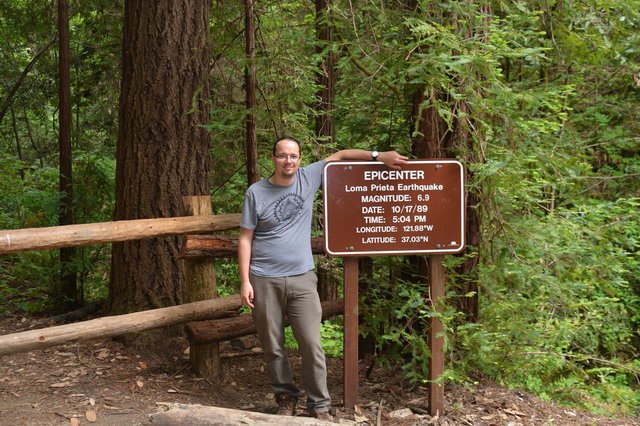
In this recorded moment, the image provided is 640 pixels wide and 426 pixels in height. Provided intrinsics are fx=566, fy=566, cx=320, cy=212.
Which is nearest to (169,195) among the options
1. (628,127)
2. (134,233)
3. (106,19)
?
(134,233)

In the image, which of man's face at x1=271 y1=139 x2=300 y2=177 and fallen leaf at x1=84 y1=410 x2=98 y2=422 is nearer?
man's face at x1=271 y1=139 x2=300 y2=177

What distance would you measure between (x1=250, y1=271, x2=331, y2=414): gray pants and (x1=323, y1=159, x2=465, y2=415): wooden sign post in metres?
0.42

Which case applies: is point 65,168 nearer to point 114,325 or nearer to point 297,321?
point 114,325

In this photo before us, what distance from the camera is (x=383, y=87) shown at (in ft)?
17.5

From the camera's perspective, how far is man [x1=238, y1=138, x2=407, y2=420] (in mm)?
4211

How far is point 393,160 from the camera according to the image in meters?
4.40

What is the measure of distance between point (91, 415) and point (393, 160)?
3.13 metres

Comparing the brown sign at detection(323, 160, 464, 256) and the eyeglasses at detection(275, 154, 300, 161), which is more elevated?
the eyeglasses at detection(275, 154, 300, 161)

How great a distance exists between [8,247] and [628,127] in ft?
35.4


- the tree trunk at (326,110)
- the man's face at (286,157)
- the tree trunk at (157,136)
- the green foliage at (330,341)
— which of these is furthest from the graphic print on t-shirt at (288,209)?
the tree trunk at (326,110)

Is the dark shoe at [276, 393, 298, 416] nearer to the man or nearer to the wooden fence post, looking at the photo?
the man

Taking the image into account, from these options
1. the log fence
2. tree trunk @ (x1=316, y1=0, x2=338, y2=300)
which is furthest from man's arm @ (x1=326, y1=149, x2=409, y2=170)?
tree trunk @ (x1=316, y1=0, x2=338, y2=300)

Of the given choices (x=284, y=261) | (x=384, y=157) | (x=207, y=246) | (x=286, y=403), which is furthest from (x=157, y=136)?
(x=286, y=403)

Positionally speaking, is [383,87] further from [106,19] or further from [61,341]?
[106,19]
